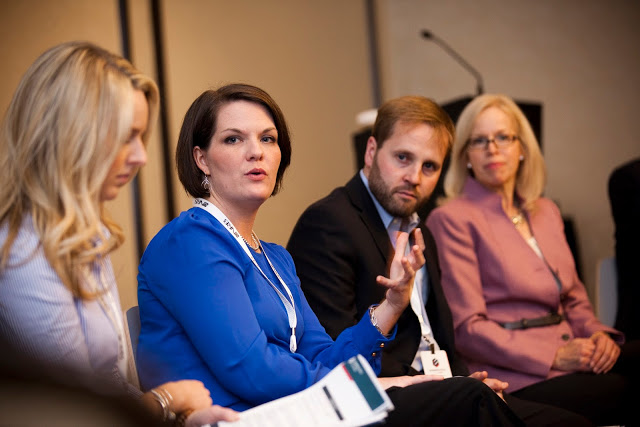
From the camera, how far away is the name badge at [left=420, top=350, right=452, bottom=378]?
201 centimetres

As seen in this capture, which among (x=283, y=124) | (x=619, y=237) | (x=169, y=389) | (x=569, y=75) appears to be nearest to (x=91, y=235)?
(x=169, y=389)

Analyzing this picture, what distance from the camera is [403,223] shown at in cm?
228

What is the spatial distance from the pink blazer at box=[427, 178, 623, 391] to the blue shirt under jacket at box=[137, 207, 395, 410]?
3.07 feet

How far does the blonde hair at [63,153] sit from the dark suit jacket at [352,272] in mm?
911

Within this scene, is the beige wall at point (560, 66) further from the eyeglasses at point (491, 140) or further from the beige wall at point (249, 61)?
the eyeglasses at point (491, 140)

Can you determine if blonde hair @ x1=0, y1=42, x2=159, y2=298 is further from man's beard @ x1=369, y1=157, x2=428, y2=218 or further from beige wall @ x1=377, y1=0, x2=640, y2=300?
beige wall @ x1=377, y1=0, x2=640, y2=300

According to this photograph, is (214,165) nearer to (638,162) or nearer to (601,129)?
(638,162)

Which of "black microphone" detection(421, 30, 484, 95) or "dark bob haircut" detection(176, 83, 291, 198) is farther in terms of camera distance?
"black microphone" detection(421, 30, 484, 95)

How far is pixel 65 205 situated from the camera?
3.72 feet

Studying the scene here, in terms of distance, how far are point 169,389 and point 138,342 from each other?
0.32 metres

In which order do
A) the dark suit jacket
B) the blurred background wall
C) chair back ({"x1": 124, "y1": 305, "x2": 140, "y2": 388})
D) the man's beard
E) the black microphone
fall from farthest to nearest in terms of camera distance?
the black microphone < the blurred background wall < the man's beard < the dark suit jacket < chair back ({"x1": 124, "y1": 305, "x2": 140, "y2": 388})

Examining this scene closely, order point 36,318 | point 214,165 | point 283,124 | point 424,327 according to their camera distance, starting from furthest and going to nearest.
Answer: point 424,327, point 283,124, point 214,165, point 36,318

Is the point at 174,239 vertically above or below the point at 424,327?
above

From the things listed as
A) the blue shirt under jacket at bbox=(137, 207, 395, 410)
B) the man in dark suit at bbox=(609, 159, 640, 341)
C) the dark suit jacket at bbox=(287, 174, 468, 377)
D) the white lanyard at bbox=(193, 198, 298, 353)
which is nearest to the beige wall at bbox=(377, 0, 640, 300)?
the man in dark suit at bbox=(609, 159, 640, 341)
